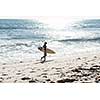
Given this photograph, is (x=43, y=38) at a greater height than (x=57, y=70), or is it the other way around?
(x=43, y=38)

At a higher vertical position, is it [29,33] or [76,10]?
[76,10]

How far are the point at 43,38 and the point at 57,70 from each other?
37 cm

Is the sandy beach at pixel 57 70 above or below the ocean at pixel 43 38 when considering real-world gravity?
below

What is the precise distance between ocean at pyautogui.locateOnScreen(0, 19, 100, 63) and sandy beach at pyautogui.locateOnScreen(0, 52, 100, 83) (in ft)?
0.26

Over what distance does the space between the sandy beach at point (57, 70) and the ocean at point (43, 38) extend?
0.26 ft

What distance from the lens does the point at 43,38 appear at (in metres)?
3.39

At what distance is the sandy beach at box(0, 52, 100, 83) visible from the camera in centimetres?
336

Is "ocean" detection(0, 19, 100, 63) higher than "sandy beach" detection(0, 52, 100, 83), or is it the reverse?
"ocean" detection(0, 19, 100, 63)

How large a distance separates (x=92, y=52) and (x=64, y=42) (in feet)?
1.03

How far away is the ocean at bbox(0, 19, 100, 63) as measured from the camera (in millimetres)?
3352

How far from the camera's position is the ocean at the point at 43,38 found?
335 cm

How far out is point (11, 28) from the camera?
3.42 meters
